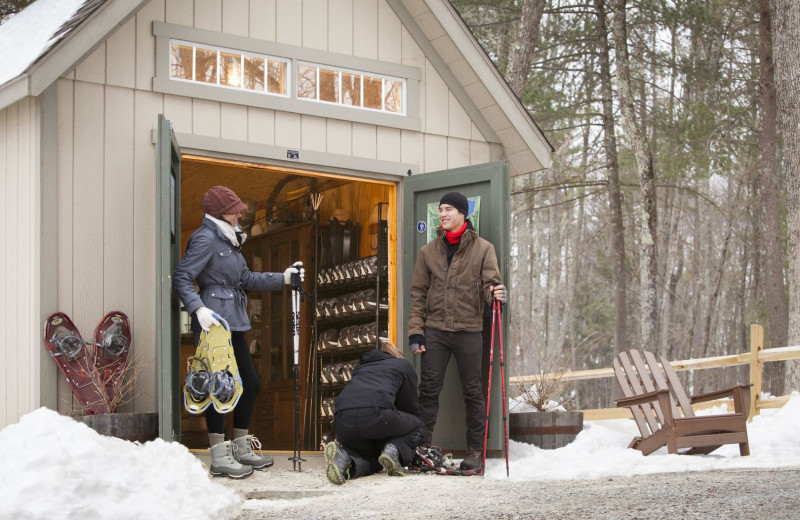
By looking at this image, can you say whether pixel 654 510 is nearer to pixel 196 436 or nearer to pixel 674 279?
pixel 196 436

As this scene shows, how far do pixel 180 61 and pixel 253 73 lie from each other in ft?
1.87

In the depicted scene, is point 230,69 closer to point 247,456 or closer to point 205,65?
point 205,65

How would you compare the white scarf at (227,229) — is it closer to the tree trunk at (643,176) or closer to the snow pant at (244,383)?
the snow pant at (244,383)

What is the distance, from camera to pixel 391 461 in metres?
6.75

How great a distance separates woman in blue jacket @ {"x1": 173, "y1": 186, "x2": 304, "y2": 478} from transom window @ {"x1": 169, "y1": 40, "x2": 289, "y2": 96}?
110 cm

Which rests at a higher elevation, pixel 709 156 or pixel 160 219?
pixel 709 156

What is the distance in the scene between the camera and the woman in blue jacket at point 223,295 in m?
→ 6.75

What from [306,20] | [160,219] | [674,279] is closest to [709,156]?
[674,279]

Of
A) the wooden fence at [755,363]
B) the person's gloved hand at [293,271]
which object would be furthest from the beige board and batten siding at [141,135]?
the wooden fence at [755,363]

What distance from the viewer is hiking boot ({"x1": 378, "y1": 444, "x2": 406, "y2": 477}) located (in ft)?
22.1

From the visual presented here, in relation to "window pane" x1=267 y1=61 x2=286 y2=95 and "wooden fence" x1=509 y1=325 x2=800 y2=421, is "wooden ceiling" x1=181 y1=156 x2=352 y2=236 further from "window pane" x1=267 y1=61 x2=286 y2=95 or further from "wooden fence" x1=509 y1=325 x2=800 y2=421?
"wooden fence" x1=509 y1=325 x2=800 y2=421

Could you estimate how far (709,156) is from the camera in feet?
60.3

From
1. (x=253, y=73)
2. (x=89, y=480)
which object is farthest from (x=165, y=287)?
(x=253, y=73)

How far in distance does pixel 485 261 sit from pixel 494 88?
1.81 meters
